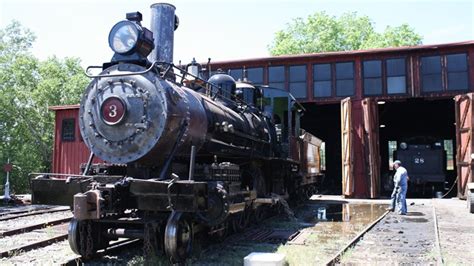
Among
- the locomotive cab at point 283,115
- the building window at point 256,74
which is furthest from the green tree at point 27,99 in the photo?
the locomotive cab at point 283,115

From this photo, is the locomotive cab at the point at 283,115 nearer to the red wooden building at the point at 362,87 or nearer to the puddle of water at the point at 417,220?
the puddle of water at the point at 417,220

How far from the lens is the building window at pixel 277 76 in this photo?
19680 mm

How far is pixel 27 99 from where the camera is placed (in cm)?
3322

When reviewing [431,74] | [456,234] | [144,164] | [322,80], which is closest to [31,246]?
[144,164]

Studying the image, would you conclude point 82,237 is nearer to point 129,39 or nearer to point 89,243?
point 89,243

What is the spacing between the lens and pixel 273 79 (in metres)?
19.9

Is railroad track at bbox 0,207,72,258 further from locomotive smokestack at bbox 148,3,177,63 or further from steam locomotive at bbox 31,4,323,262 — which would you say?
locomotive smokestack at bbox 148,3,177,63

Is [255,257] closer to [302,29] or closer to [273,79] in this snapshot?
[273,79]

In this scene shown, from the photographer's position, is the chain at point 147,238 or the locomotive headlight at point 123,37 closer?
the chain at point 147,238

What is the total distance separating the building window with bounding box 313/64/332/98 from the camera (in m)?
19.1

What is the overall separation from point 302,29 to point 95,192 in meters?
43.6

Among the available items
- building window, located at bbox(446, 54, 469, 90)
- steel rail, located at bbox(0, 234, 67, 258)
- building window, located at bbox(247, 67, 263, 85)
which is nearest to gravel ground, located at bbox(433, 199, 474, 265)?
building window, located at bbox(446, 54, 469, 90)

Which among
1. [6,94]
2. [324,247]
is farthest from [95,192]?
[6,94]

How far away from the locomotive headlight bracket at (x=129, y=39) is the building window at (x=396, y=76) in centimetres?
1407
